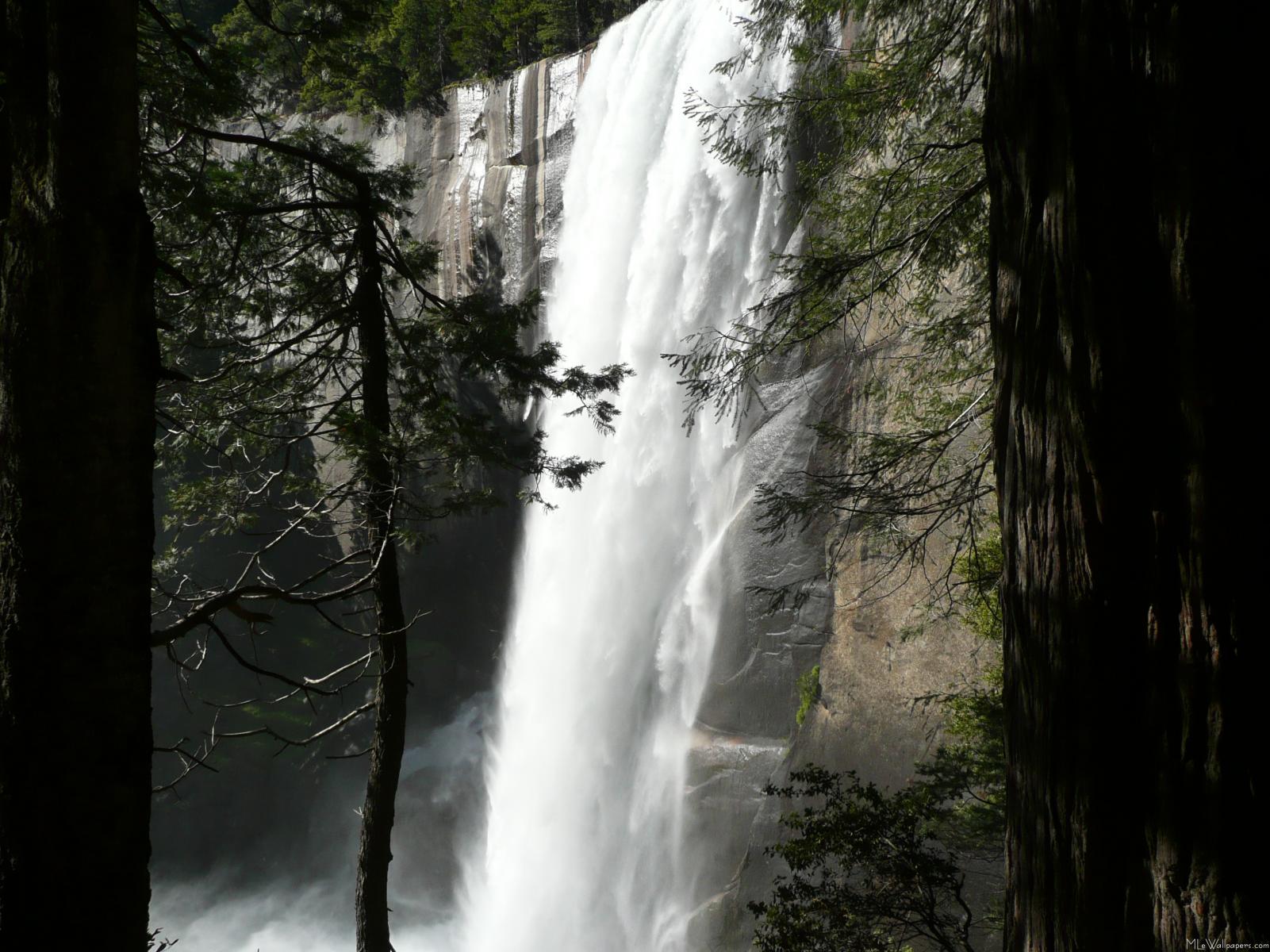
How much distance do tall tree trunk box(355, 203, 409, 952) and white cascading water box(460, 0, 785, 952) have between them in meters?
5.99

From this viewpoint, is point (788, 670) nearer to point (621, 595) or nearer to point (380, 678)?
point (621, 595)

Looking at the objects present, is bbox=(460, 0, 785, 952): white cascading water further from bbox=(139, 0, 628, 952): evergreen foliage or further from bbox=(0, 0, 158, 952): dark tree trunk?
bbox=(0, 0, 158, 952): dark tree trunk

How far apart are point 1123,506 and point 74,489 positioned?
2260mm

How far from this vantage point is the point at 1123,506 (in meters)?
1.57

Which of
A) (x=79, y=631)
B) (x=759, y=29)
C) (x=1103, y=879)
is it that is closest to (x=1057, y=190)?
(x=1103, y=879)

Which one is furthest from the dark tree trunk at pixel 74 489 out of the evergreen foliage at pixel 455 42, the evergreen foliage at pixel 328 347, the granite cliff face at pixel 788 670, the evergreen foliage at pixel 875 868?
the evergreen foliage at pixel 455 42

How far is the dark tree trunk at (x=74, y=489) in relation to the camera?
6.35 feet

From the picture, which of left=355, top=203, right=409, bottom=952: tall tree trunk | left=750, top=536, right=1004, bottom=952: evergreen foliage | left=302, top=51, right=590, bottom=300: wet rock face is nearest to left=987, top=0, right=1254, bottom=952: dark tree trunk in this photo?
left=750, top=536, right=1004, bottom=952: evergreen foliage

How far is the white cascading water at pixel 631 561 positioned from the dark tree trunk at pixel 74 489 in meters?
10.2

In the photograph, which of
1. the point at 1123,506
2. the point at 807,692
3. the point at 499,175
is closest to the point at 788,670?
the point at 807,692

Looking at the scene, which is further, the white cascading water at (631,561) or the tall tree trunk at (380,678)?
the white cascading water at (631,561)

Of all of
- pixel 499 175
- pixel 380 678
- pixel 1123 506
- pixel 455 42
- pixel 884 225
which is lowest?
pixel 380 678

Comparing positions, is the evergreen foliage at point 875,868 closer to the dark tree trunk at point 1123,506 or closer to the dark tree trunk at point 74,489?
the dark tree trunk at point 1123,506

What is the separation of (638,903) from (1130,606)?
11620mm
